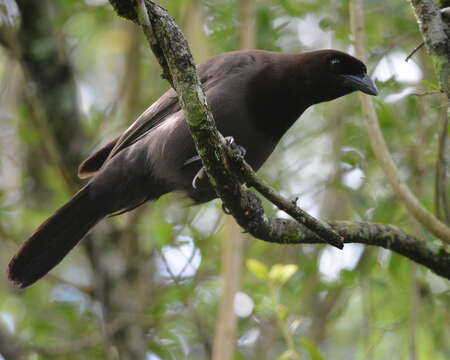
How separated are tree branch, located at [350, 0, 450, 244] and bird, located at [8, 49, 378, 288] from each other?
0.13m

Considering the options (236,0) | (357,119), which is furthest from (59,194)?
(357,119)

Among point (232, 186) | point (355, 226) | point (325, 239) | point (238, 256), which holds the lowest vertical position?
point (238, 256)

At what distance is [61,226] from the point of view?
4.44m

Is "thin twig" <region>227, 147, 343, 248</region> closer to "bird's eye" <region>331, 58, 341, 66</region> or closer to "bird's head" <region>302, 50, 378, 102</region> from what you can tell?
"bird's head" <region>302, 50, 378, 102</region>

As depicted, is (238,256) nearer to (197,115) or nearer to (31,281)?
(31,281)

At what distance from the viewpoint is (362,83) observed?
13.4 ft

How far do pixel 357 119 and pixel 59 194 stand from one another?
3.08 meters

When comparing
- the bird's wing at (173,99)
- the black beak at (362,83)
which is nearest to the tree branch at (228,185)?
the black beak at (362,83)

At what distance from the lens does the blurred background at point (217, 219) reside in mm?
5230

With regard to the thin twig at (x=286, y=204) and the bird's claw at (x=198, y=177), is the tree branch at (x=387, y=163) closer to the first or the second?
the thin twig at (x=286, y=204)

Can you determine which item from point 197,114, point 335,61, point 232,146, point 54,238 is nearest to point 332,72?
point 335,61

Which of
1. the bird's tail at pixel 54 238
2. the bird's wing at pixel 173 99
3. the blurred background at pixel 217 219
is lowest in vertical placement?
the blurred background at pixel 217 219

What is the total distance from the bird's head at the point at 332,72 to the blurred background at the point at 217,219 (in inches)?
23.5

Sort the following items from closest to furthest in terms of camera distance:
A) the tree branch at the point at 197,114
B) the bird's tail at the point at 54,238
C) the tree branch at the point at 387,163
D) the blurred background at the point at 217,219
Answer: the tree branch at the point at 197,114, the tree branch at the point at 387,163, the bird's tail at the point at 54,238, the blurred background at the point at 217,219
